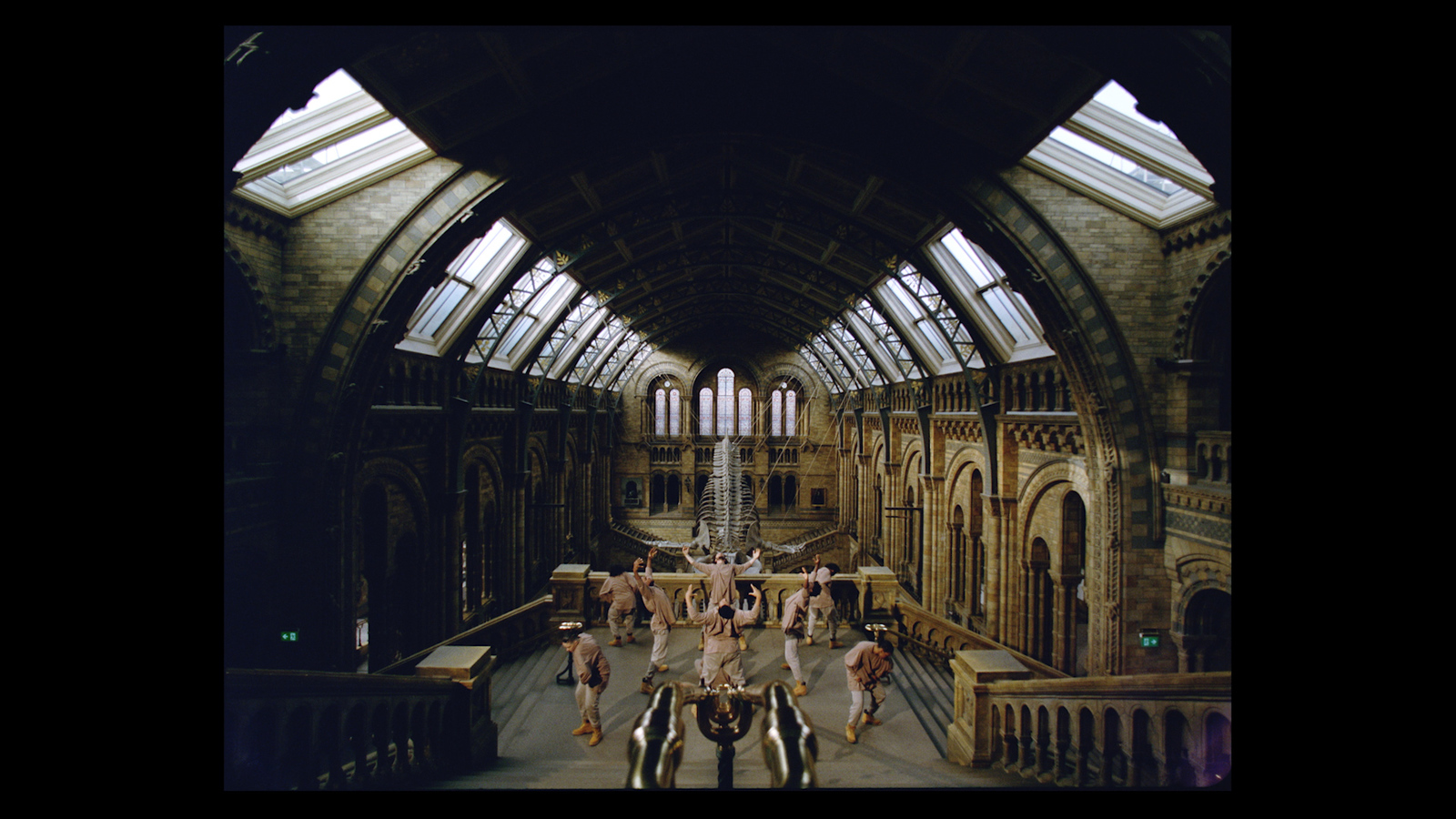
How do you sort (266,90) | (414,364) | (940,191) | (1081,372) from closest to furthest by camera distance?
(266,90), (940,191), (1081,372), (414,364)

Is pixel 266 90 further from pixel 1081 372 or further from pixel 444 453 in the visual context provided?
pixel 1081 372

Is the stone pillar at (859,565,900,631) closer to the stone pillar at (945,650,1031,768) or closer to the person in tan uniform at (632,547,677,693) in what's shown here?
the person in tan uniform at (632,547,677,693)

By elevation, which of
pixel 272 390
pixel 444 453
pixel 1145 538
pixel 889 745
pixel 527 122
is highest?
pixel 527 122

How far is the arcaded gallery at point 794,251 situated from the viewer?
17.7ft

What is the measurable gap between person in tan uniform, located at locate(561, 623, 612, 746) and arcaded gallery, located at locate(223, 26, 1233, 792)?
0.04 metres

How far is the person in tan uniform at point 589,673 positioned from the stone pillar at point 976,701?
4358 millimetres

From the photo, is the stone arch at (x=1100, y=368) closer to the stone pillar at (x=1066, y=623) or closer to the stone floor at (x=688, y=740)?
the stone pillar at (x=1066, y=623)

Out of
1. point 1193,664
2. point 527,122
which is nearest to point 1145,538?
point 1193,664

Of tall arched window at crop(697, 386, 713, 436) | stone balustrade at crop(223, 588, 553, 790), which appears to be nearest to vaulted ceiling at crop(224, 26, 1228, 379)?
stone balustrade at crop(223, 588, 553, 790)

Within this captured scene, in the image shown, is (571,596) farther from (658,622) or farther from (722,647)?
(722,647)

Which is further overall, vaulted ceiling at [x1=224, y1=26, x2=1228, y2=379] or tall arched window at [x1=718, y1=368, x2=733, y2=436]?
tall arched window at [x1=718, y1=368, x2=733, y2=436]

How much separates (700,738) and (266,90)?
7952 mm

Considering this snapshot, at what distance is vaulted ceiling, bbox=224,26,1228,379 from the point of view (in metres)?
6.37

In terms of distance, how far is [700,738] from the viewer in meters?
7.24
